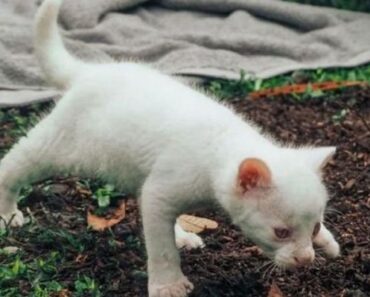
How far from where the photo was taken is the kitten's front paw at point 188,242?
4.72m

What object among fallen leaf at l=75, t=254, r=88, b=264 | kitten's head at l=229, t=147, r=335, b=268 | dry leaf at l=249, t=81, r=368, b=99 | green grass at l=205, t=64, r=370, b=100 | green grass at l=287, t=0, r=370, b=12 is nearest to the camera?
kitten's head at l=229, t=147, r=335, b=268

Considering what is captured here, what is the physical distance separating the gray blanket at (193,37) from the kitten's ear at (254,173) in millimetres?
3069

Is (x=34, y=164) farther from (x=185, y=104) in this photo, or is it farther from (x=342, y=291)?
(x=342, y=291)

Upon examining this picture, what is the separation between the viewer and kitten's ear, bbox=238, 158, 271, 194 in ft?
12.3

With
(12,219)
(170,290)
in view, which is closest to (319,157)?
(170,290)

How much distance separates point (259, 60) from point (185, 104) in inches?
126

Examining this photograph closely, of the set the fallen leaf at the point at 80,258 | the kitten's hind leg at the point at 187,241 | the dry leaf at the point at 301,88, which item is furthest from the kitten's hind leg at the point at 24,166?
the dry leaf at the point at 301,88

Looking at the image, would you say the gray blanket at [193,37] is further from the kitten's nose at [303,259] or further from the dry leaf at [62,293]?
the kitten's nose at [303,259]

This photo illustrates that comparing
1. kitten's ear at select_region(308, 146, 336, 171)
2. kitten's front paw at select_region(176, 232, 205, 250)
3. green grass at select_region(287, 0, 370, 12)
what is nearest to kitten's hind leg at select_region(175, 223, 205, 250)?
kitten's front paw at select_region(176, 232, 205, 250)

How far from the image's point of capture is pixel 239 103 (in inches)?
263

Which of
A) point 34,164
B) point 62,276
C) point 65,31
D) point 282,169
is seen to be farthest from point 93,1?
point 282,169

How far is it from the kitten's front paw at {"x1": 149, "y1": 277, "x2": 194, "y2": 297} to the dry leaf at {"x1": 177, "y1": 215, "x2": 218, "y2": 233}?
77cm

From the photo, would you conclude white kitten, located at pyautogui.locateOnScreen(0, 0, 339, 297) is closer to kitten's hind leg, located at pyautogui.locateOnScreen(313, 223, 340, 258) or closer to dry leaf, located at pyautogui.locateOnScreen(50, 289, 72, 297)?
kitten's hind leg, located at pyautogui.locateOnScreen(313, 223, 340, 258)

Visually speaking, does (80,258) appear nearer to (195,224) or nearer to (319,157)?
(195,224)
